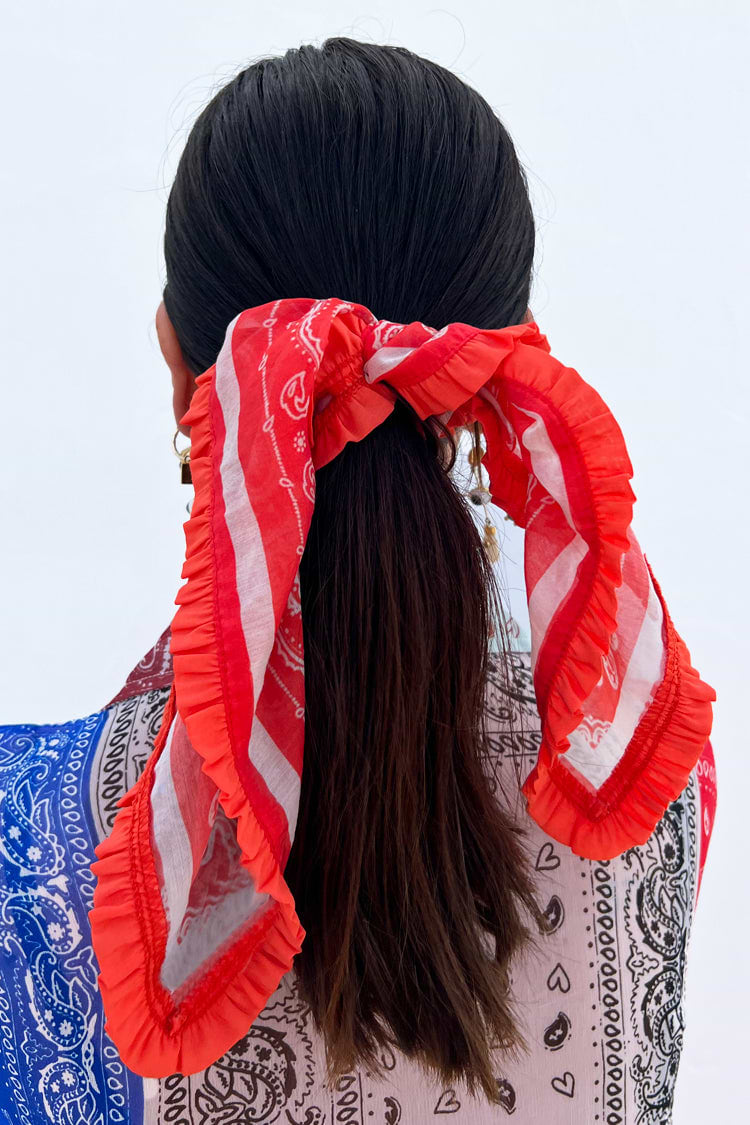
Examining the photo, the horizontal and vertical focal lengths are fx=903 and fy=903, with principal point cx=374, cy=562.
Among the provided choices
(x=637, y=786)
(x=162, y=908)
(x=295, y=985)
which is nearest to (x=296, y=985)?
(x=295, y=985)

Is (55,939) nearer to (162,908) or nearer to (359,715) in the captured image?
(162,908)

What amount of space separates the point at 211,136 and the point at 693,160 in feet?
3.97

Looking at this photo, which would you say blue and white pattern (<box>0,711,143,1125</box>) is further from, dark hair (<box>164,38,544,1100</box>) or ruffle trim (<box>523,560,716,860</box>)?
ruffle trim (<box>523,560,716,860</box>)

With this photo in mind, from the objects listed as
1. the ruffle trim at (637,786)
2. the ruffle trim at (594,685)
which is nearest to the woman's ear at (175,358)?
the ruffle trim at (594,685)

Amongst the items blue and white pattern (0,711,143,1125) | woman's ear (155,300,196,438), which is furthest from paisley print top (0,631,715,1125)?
woman's ear (155,300,196,438)

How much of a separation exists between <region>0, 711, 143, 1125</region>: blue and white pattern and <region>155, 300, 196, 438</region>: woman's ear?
0.25 meters

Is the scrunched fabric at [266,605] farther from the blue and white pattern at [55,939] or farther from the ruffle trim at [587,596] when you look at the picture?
the blue and white pattern at [55,939]

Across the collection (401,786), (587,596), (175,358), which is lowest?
(401,786)

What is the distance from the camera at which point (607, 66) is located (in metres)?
1.50

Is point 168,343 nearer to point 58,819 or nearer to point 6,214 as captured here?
point 58,819

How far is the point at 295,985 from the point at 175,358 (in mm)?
462

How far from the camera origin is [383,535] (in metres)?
0.54

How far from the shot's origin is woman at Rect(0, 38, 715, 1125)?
0.51 m

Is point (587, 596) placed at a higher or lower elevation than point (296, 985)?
higher
